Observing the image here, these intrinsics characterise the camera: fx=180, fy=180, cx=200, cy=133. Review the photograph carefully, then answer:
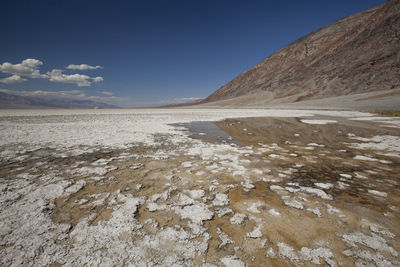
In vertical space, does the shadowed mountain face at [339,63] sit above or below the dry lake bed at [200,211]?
above

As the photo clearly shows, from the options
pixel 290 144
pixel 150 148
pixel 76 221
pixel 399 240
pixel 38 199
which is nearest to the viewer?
pixel 399 240

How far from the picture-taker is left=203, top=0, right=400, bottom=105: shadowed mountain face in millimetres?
41688

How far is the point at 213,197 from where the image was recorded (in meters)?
2.36

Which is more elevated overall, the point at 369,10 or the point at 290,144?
the point at 369,10

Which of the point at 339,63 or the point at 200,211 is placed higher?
the point at 339,63

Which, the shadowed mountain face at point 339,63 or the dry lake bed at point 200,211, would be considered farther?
the shadowed mountain face at point 339,63

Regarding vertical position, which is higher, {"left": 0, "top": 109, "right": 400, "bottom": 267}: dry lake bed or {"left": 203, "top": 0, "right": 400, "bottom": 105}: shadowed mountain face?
{"left": 203, "top": 0, "right": 400, "bottom": 105}: shadowed mountain face

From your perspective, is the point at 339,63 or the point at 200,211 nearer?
the point at 200,211

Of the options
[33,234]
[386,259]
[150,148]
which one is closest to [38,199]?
[33,234]

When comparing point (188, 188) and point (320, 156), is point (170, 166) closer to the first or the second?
point (188, 188)

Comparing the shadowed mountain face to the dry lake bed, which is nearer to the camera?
the dry lake bed

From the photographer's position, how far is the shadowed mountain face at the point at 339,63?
137ft

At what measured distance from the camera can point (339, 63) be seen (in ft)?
173

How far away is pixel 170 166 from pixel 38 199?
1.92m
